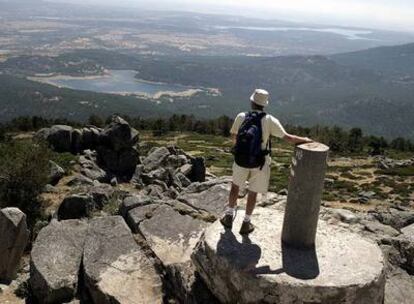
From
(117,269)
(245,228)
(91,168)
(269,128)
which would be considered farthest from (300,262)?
(91,168)

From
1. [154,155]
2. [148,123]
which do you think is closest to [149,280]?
[154,155]

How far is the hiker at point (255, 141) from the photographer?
467 inches

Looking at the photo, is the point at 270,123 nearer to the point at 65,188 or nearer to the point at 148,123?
the point at 65,188

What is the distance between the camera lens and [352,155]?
8288 cm

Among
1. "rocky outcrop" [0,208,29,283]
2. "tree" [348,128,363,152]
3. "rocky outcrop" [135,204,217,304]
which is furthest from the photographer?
"tree" [348,128,363,152]

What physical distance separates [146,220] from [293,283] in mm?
6244

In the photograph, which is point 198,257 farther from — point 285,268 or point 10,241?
point 10,241

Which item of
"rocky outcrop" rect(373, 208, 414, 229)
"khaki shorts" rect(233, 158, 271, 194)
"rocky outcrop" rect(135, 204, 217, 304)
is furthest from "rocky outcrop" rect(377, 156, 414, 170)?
"khaki shorts" rect(233, 158, 271, 194)

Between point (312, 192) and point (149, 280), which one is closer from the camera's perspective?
point (312, 192)

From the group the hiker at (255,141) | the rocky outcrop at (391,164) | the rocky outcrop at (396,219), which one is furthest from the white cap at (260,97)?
the rocky outcrop at (391,164)

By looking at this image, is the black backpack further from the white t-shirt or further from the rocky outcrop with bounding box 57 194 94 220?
the rocky outcrop with bounding box 57 194 94 220

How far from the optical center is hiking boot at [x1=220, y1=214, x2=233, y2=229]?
42.2ft

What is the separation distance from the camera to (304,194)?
12.0 metres

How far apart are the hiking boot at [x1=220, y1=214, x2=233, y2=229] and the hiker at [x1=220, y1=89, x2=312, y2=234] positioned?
873 millimetres
